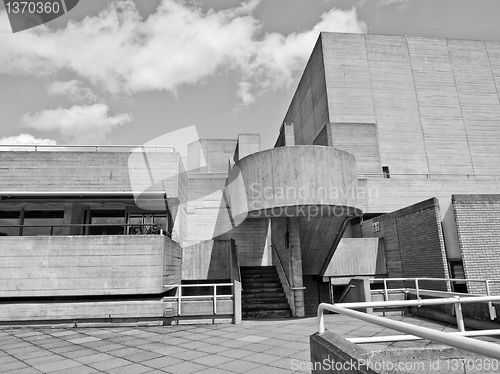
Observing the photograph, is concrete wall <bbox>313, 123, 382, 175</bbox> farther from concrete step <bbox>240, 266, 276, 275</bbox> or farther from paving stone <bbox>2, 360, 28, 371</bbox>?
paving stone <bbox>2, 360, 28, 371</bbox>

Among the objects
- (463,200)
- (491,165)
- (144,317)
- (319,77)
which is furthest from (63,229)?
(491,165)

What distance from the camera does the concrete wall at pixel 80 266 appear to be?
10797 mm

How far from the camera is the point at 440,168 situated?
27.9 meters

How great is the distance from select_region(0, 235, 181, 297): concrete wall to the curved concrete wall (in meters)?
4.15

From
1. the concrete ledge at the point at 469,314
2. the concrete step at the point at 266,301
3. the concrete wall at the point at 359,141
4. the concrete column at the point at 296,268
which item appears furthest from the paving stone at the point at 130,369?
the concrete wall at the point at 359,141

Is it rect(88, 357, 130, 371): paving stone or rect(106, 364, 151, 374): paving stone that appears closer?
rect(106, 364, 151, 374): paving stone

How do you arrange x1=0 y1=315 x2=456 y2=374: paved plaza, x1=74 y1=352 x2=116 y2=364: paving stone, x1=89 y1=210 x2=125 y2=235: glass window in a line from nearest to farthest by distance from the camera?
1. x1=0 y1=315 x2=456 y2=374: paved plaza
2. x1=74 y1=352 x2=116 y2=364: paving stone
3. x1=89 y1=210 x2=125 y2=235: glass window

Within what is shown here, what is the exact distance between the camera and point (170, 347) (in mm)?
7594

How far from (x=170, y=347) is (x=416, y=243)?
12.2 metres

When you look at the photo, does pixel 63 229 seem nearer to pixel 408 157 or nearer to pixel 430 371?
pixel 430 371

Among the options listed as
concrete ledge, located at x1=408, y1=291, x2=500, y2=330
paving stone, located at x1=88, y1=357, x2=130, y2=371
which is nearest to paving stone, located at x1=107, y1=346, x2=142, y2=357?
paving stone, located at x1=88, y1=357, x2=130, y2=371

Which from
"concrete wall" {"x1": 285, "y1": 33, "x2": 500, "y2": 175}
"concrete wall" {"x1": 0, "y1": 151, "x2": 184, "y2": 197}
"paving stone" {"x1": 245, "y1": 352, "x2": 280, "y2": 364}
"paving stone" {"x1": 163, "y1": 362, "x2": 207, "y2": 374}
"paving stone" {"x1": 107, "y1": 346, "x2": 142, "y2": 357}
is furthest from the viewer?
"concrete wall" {"x1": 285, "y1": 33, "x2": 500, "y2": 175}

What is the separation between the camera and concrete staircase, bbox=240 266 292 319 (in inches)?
500

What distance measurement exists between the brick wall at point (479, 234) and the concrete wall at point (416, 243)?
0.81 metres
